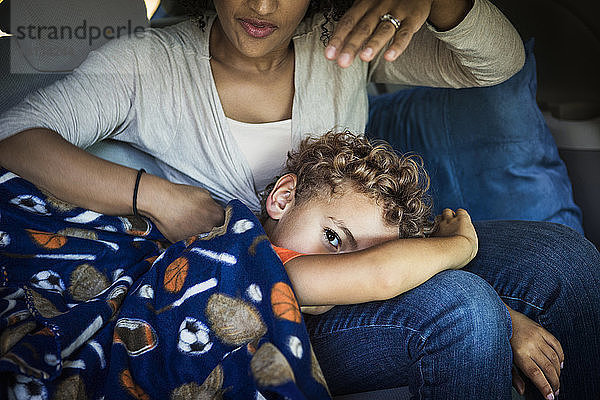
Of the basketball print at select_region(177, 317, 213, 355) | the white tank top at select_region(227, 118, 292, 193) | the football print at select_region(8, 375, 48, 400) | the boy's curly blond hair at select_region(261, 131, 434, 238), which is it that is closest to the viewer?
the football print at select_region(8, 375, 48, 400)

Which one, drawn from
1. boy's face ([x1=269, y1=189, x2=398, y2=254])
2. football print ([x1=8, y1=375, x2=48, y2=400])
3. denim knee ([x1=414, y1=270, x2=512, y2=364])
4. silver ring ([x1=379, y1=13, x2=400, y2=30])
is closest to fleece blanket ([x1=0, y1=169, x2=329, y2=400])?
football print ([x1=8, y1=375, x2=48, y2=400])

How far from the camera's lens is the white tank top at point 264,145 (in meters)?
1.29

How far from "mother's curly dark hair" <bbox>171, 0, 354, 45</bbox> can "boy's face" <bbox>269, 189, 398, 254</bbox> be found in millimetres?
483

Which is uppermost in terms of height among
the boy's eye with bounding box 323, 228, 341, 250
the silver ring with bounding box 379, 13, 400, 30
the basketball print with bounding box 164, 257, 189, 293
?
the silver ring with bounding box 379, 13, 400, 30

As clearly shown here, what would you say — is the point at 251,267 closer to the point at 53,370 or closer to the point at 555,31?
the point at 53,370

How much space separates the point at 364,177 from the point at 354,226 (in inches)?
4.5

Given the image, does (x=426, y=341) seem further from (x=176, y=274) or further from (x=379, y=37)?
(x=379, y=37)

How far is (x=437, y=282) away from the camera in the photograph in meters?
0.98

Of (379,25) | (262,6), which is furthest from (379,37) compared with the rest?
(262,6)

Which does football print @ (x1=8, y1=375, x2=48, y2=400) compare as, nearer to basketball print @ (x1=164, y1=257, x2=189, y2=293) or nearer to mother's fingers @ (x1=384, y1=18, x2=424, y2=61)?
basketball print @ (x1=164, y1=257, x2=189, y2=293)

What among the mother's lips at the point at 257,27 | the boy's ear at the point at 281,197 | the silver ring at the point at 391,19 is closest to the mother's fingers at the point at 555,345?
the boy's ear at the point at 281,197

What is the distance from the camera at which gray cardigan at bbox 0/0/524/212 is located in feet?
3.76

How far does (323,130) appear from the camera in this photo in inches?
53.2

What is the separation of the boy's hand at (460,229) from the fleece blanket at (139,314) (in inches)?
16.2
